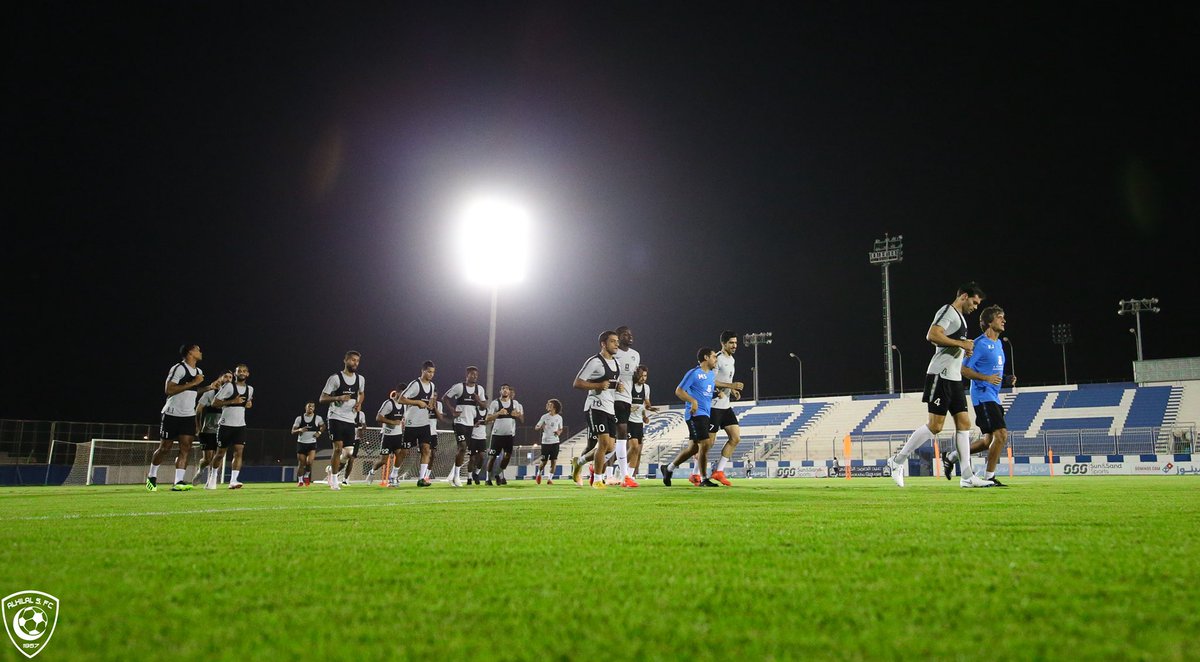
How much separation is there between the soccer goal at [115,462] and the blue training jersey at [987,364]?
872 inches

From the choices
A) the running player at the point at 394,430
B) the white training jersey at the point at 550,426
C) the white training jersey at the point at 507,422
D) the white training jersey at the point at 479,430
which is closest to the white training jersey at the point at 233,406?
the running player at the point at 394,430

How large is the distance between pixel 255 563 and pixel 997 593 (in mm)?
2350


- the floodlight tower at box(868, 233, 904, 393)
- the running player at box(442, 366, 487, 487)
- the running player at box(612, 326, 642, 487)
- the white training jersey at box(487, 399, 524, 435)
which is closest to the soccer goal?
the running player at box(442, 366, 487, 487)

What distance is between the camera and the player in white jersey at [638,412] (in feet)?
40.3

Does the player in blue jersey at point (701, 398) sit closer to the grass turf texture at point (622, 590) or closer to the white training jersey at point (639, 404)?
the white training jersey at point (639, 404)

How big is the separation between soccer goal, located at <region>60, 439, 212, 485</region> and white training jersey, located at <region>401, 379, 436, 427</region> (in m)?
12.9

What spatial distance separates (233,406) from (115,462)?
15.0m

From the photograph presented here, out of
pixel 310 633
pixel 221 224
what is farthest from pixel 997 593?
pixel 221 224

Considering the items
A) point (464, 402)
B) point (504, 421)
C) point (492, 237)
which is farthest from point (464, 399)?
point (492, 237)

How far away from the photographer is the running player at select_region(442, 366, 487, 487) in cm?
1374

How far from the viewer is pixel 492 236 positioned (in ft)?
83.3

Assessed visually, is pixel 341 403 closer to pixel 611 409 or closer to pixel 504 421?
pixel 504 421

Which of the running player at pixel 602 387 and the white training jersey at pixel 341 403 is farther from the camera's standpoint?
the white training jersey at pixel 341 403

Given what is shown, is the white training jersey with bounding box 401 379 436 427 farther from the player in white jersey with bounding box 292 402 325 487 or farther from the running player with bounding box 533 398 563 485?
the player in white jersey with bounding box 292 402 325 487
